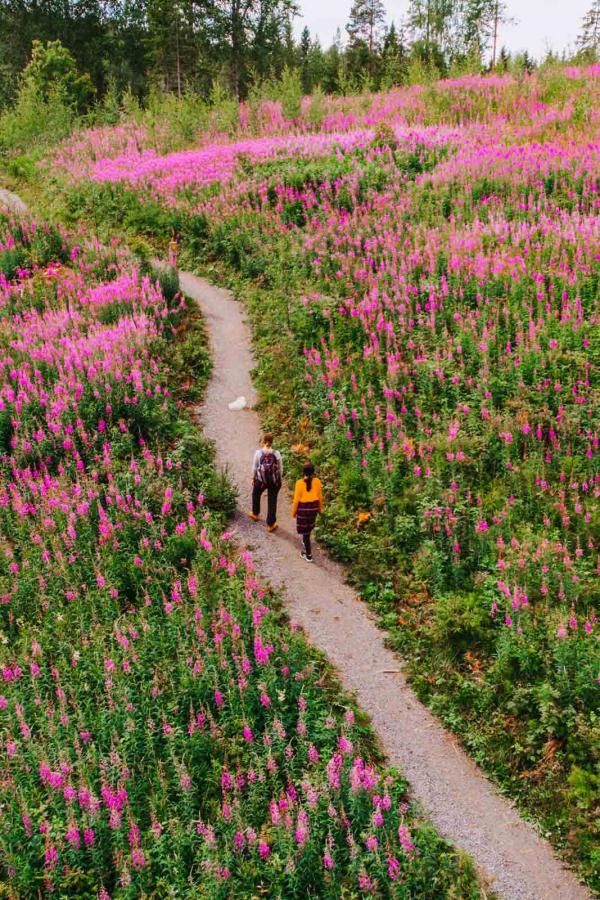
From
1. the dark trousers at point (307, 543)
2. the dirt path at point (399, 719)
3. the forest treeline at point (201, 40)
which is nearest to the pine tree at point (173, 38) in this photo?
the forest treeline at point (201, 40)

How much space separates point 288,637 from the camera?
6.93 metres

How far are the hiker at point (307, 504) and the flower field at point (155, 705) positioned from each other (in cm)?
87

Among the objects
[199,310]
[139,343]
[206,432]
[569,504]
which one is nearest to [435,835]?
[569,504]

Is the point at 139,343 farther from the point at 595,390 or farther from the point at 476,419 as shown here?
the point at 595,390

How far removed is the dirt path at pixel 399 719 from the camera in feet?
17.6

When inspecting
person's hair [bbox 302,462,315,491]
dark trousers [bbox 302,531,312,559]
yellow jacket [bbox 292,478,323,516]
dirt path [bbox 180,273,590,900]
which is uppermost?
person's hair [bbox 302,462,315,491]

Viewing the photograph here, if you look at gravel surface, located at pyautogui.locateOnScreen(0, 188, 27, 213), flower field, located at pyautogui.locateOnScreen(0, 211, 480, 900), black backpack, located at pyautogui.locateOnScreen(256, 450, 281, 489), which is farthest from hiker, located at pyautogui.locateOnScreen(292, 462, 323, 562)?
gravel surface, located at pyautogui.locateOnScreen(0, 188, 27, 213)

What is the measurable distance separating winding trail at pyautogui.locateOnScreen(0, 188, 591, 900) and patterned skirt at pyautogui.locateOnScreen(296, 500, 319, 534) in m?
0.45

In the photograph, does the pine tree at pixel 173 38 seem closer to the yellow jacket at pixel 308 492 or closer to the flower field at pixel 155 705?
the flower field at pixel 155 705

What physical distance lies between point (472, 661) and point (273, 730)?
239 centimetres

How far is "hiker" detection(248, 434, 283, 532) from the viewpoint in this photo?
29.6 feet

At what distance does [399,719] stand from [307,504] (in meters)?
2.97

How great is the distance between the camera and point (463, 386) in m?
10.0

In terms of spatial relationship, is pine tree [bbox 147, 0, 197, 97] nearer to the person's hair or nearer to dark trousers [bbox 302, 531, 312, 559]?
the person's hair
